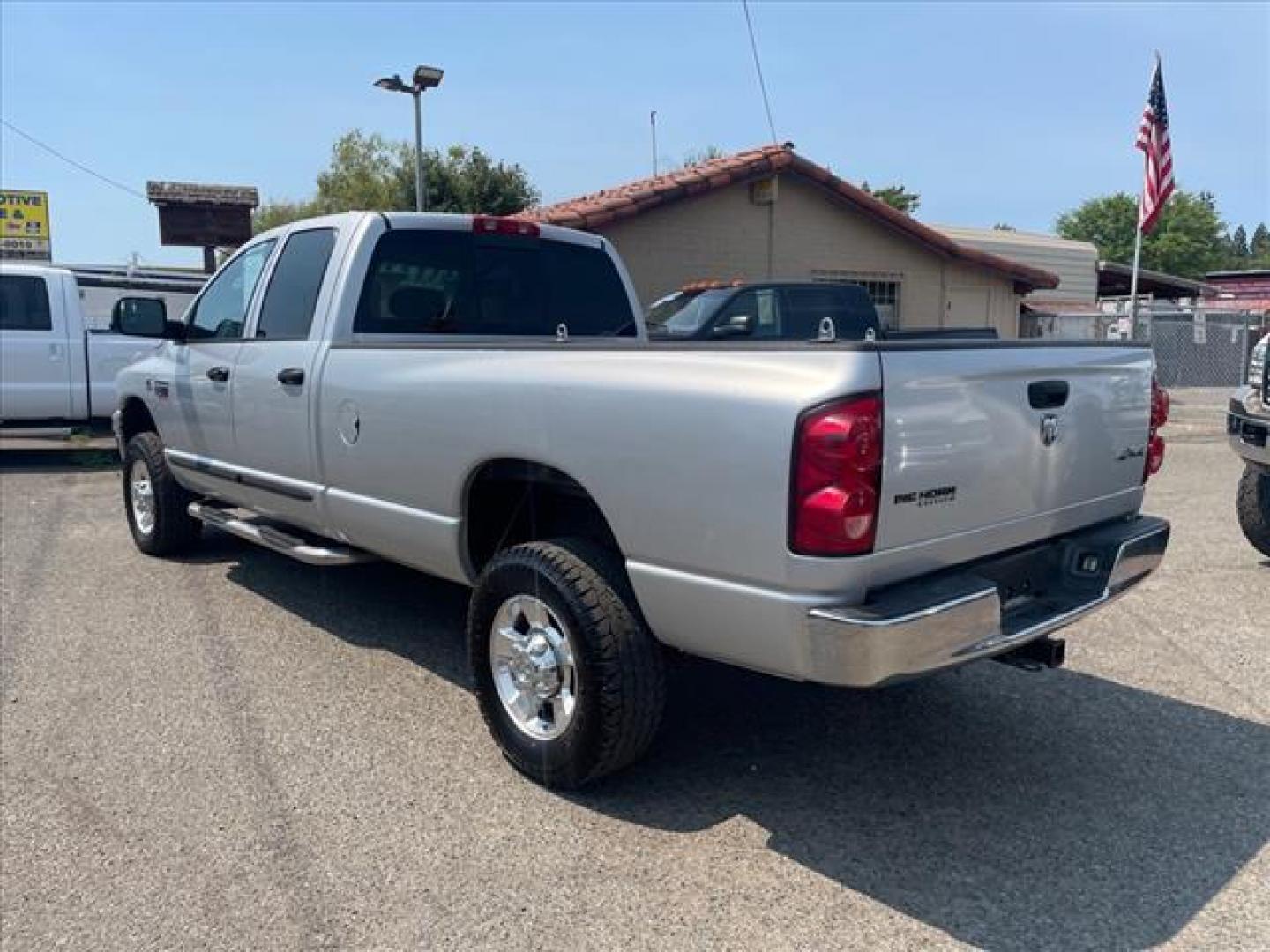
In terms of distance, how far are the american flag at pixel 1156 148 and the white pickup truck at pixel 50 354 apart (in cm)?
1400

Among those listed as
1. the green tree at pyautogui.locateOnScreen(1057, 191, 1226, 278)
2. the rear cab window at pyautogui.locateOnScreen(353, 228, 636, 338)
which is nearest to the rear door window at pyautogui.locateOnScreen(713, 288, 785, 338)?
the rear cab window at pyautogui.locateOnScreen(353, 228, 636, 338)

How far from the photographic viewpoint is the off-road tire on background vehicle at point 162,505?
6.53 meters

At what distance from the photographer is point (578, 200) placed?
638 inches

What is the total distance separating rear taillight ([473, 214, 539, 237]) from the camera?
5.01m

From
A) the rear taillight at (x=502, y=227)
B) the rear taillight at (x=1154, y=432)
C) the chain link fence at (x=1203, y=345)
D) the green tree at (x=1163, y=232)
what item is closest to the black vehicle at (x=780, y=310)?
the rear taillight at (x=502, y=227)

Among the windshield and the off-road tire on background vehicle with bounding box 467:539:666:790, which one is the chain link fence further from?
the off-road tire on background vehicle with bounding box 467:539:666:790

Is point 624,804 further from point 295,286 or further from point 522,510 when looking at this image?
point 295,286

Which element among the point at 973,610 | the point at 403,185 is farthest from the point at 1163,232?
the point at 973,610

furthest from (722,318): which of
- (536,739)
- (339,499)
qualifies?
(536,739)

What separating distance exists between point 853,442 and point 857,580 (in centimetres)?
39

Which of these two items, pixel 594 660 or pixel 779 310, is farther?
pixel 779 310

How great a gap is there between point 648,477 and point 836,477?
2.03 feet

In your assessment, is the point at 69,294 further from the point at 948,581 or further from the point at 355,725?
the point at 948,581

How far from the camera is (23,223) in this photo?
3225 cm
